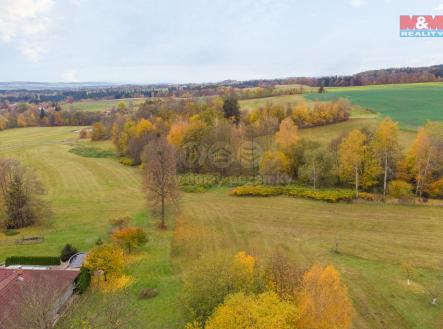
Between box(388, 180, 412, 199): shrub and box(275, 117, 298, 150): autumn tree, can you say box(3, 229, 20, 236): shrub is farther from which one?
box(388, 180, 412, 199): shrub

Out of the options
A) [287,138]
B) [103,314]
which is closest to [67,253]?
[103,314]

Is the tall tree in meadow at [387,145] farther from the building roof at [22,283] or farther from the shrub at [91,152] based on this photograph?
the shrub at [91,152]

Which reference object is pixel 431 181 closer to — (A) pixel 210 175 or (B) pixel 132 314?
(A) pixel 210 175

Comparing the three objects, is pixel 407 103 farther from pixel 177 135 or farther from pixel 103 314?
pixel 103 314

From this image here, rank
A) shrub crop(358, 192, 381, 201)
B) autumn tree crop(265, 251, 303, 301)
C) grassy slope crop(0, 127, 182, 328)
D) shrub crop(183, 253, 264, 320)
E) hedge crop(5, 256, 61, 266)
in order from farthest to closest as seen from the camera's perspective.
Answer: shrub crop(358, 192, 381, 201), hedge crop(5, 256, 61, 266), grassy slope crop(0, 127, 182, 328), autumn tree crop(265, 251, 303, 301), shrub crop(183, 253, 264, 320)

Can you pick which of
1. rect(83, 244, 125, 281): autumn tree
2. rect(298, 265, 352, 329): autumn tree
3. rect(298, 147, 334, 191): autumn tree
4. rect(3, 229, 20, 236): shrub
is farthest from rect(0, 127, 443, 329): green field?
rect(298, 147, 334, 191): autumn tree
